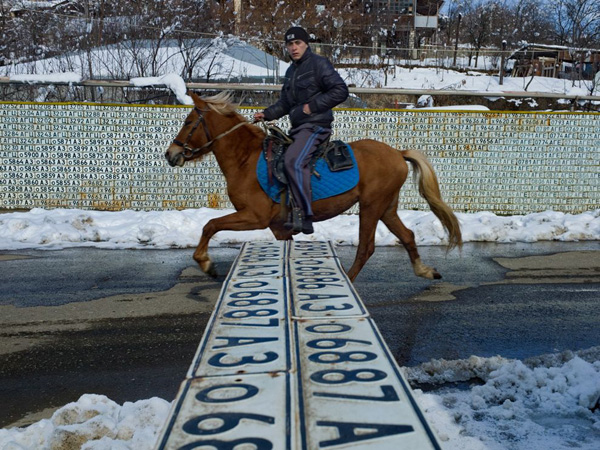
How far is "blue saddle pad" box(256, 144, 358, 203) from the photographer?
681cm

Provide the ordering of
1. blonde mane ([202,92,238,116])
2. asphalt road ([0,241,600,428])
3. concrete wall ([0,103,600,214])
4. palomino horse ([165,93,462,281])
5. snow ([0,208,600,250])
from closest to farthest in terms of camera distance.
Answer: asphalt road ([0,241,600,428])
palomino horse ([165,93,462,281])
blonde mane ([202,92,238,116])
snow ([0,208,600,250])
concrete wall ([0,103,600,214])

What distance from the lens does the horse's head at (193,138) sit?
705cm

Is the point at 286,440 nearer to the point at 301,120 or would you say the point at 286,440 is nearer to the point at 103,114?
the point at 301,120

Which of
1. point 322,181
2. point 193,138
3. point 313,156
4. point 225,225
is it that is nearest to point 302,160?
point 313,156

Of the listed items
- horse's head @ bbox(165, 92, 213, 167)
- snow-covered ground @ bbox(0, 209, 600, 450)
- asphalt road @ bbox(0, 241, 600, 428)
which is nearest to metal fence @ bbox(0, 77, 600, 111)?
asphalt road @ bbox(0, 241, 600, 428)

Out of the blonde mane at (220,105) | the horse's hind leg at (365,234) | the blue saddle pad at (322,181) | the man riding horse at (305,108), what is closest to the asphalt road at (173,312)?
the horse's hind leg at (365,234)

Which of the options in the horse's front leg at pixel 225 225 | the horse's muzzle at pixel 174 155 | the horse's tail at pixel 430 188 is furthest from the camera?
the horse's tail at pixel 430 188

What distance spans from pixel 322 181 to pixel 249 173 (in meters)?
0.83

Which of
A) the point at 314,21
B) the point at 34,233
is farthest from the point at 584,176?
the point at 314,21

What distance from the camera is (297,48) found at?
21.9ft

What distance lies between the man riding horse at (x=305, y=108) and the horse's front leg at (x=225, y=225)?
0.36 metres

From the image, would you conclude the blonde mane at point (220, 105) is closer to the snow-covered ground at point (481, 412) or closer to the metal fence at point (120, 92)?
the snow-covered ground at point (481, 412)

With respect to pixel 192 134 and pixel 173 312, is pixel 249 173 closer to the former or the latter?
pixel 192 134

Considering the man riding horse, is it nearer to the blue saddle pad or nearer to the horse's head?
the blue saddle pad
